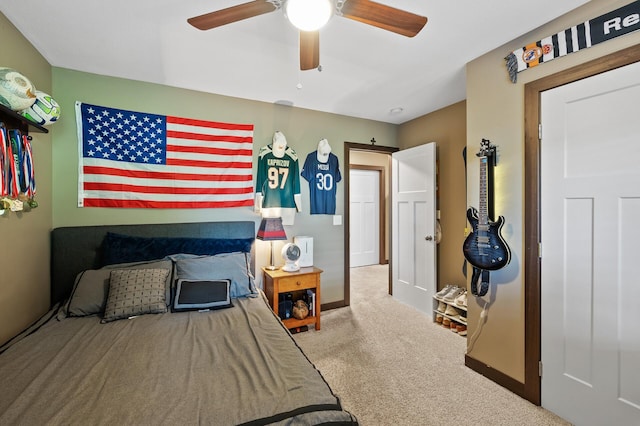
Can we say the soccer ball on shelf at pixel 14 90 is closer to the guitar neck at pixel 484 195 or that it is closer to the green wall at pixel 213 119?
the green wall at pixel 213 119

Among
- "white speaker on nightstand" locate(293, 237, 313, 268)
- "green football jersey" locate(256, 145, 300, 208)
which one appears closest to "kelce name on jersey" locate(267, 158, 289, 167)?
"green football jersey" locate(256, 145, 300, 208)

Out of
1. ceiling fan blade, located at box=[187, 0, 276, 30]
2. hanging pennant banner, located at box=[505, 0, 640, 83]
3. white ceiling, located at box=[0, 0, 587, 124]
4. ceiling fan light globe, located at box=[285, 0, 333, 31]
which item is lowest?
ceiling fan light globe, located at box=[285, 0, 333, 31]

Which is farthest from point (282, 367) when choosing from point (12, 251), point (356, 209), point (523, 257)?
point (356, 209)

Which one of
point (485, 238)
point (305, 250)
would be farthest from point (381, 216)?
point (485, 238)

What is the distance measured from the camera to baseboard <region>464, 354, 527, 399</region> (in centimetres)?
195

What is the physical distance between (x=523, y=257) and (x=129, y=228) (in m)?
3.23

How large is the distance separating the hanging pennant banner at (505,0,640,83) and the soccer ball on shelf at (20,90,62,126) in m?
3.20

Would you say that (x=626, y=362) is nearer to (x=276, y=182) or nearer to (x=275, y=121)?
(x=276, y=182)

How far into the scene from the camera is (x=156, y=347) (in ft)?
4.90

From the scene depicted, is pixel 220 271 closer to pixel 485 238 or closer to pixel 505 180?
pixel 485 238

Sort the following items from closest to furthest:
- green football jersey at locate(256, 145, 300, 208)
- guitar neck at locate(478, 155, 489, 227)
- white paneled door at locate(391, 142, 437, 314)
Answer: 1. guitar neck at locate(478, 155, 489, 227)
2. green football jersey at locate(256, 145, 300, 208)
3. white paneled door at locate(391, 142, 437, 314)

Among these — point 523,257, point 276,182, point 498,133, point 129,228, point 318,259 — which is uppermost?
point 498,133

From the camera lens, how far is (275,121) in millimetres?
3170

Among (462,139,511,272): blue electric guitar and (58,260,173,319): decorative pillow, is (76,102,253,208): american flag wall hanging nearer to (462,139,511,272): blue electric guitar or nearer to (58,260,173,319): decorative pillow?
(58,260,173,319): decorative pillow
